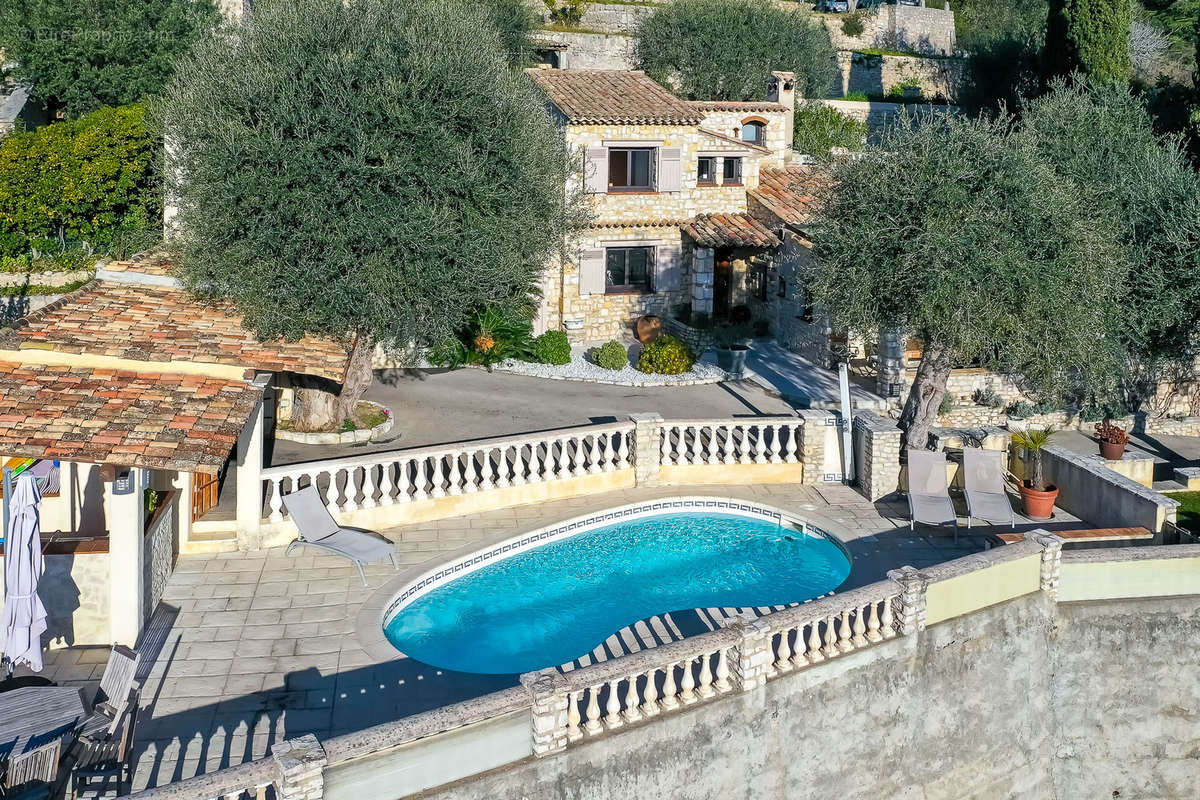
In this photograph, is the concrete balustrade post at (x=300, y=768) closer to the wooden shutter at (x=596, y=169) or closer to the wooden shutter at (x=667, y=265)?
the wooden shutter at (x=596, y=169)

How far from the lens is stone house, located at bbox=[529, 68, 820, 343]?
101 feet

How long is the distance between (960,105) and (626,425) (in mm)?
34982

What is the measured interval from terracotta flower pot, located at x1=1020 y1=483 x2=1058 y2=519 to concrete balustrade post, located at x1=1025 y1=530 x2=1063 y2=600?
263 cm

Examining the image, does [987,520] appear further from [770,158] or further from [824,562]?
[770,158]

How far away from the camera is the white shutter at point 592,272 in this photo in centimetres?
3125

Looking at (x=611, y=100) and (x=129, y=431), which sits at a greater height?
(x=611, y=100)

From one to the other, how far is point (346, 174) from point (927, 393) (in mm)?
10617

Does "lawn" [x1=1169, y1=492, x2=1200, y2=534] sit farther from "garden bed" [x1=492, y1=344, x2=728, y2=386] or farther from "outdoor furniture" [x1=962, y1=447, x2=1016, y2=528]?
"garden bed" [x1=492, y1=344, x2=728, y2=386]

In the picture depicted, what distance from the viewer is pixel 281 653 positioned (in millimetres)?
12945

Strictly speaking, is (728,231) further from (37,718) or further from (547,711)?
(37,718)

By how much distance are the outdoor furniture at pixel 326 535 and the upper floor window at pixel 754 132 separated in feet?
75.1

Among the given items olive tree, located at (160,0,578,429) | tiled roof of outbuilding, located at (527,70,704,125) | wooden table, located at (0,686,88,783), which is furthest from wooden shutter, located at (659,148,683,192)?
wooden table, located at (0,686,88,783)

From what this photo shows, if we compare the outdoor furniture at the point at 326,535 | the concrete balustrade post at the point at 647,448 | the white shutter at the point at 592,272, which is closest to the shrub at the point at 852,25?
the white shutter at the point at 592,272

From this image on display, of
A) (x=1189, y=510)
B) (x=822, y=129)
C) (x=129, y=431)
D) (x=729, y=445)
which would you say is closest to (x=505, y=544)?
(x=729, y=445)
